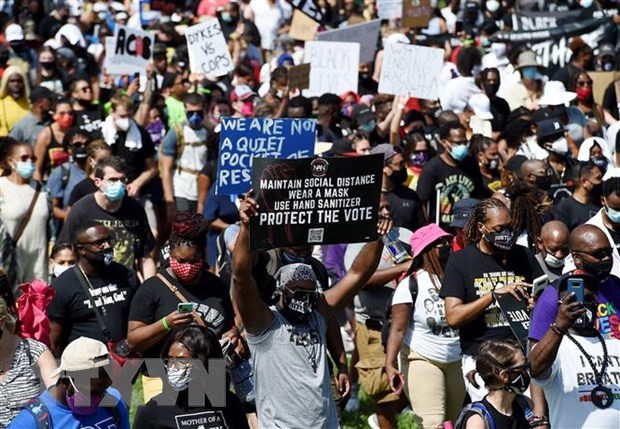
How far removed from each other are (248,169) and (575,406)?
10.9ft

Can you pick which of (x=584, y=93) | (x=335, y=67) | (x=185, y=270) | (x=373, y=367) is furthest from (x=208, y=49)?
(x=185, y=270)

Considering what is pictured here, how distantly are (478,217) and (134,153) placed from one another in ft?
18.7

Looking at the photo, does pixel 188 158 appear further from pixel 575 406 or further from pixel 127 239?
pixel 575 406

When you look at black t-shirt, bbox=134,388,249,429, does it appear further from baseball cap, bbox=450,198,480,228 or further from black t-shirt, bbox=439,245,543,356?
baseball cap, bbox=450,198,480,228

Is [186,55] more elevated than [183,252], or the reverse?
[183,252]

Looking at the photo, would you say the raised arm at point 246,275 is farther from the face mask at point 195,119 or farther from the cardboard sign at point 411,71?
the cardboard sign at point 411,71

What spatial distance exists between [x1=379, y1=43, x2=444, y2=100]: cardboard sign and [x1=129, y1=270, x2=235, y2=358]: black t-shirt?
691 cm

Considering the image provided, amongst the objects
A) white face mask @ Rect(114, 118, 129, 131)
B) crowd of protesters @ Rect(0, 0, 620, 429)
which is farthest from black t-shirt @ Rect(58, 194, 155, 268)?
white face mask @ Rect(114, 118, 129, 131)

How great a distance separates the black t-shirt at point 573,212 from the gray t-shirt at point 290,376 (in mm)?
4065

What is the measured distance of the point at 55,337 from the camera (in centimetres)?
906

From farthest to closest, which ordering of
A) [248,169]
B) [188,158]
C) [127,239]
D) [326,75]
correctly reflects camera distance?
[326,75]
[188,158]
[127,239]
[248,169]

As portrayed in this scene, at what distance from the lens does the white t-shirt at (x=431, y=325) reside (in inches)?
359

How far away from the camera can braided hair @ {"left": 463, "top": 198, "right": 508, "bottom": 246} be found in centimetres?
855

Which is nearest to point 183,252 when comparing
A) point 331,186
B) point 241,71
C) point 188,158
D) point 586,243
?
point 331,186
